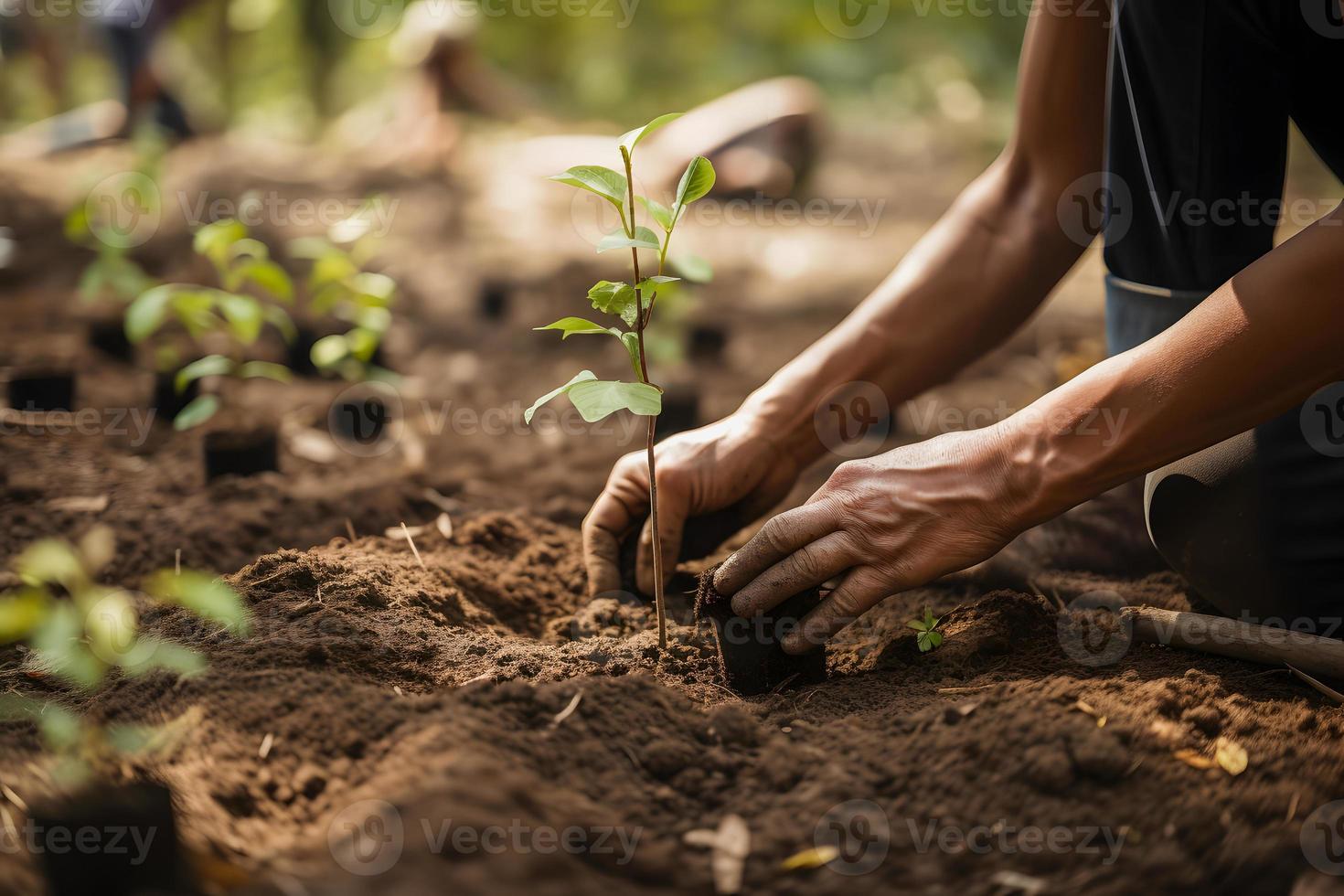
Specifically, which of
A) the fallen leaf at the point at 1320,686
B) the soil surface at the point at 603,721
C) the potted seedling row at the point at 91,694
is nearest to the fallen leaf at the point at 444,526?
the soil surface at the point at 603,721

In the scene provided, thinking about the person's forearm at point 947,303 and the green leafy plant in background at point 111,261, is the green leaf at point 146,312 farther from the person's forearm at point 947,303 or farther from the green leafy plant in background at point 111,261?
the person's forearm at point 947,303

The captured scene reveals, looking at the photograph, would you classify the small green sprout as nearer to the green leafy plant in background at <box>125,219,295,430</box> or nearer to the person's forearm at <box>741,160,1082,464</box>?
the person's forearm at <box>741,160,1082,464</box>

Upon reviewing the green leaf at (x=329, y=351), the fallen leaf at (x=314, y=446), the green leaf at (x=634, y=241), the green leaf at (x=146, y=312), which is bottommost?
the fallen leaf at (x=314, y=446)

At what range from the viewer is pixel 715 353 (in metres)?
3.57

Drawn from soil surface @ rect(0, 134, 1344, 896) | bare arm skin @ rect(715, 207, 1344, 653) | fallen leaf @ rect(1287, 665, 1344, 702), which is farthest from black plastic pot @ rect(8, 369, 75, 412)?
fallen leaf @ rect(1287, 665, 1344, 702)

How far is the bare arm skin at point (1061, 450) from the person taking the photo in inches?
53.9

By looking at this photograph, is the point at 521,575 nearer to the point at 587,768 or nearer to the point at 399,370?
the point at 587,768

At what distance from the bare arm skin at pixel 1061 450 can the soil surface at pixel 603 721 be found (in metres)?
0.21

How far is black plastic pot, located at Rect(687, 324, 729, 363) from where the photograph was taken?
356 cm

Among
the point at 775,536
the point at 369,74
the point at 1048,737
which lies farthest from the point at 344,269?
the point at 369,74

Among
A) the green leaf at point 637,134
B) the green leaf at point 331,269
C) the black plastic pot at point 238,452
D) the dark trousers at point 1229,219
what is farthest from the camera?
the green leaf at point 331,269

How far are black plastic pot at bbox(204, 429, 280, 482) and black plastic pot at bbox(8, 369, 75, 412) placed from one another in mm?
641

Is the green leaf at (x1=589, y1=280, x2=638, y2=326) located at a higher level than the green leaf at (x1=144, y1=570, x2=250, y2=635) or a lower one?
higher

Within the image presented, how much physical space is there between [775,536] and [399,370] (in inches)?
91.6
